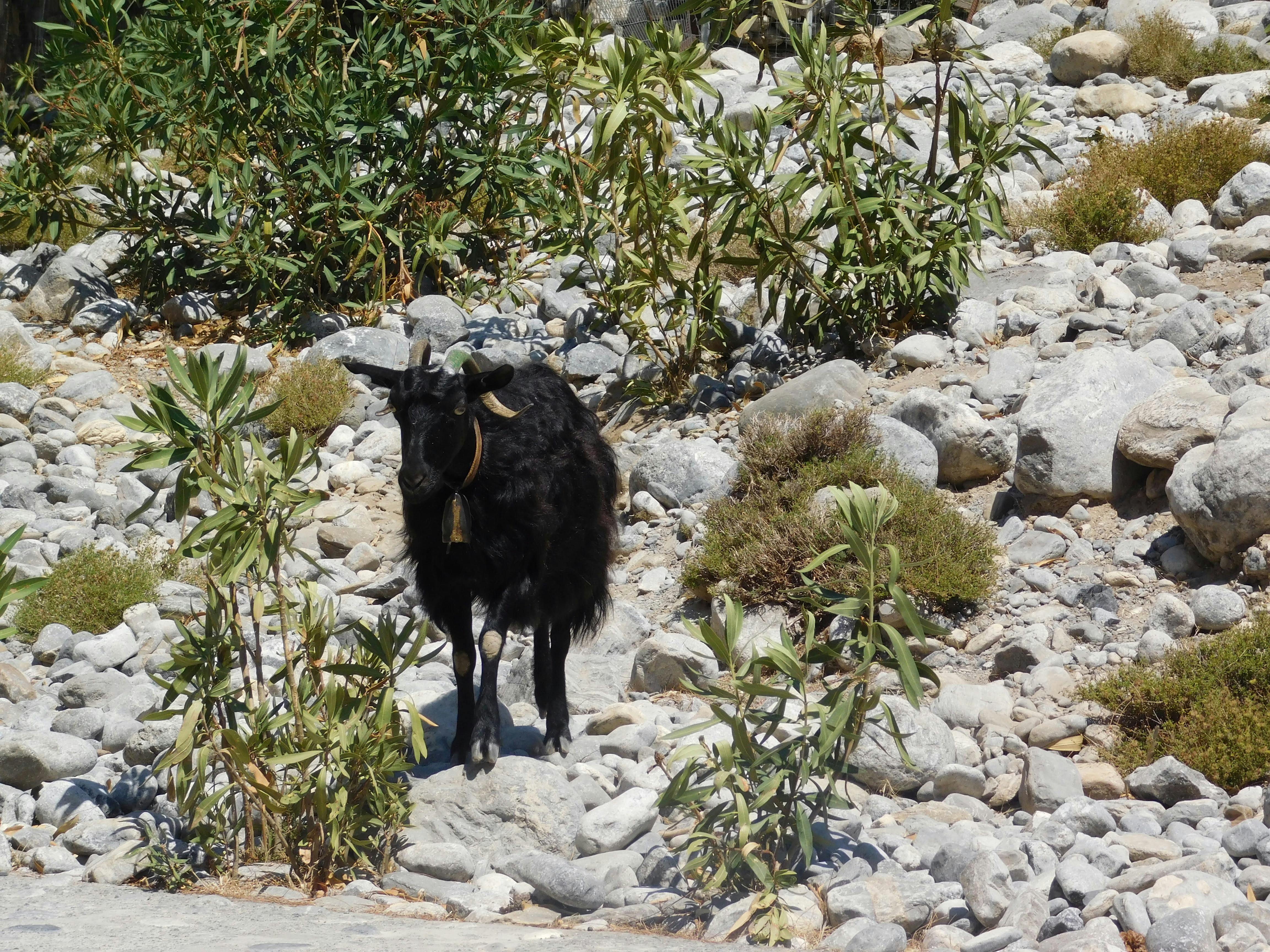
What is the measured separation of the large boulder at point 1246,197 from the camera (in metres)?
8.84

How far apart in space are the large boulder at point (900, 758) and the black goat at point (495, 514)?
119cm

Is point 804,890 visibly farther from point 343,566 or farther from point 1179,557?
point 343,566

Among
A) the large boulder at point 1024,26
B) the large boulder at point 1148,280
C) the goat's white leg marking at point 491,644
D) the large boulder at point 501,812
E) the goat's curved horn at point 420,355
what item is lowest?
the large boulder at point 501,812

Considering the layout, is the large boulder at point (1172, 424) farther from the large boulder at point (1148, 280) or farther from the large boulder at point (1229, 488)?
the large boulder at point (1148, 280)

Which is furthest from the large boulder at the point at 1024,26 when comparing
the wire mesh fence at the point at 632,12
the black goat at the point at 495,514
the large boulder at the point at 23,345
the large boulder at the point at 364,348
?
the black goat at the point at 495,514

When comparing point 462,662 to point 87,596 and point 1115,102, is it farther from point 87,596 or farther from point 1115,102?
point 1115,102

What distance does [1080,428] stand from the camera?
620 centimetres

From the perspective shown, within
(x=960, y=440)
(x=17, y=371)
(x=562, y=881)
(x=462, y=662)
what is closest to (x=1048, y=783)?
(x=562, y=881)

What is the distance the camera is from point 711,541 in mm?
6477

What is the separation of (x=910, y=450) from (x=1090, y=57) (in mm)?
8746

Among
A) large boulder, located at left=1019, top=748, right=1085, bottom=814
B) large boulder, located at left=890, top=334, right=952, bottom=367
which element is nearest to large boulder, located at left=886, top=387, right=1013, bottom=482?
large boulder, located at left=890, top=334, right=952, bottom=367

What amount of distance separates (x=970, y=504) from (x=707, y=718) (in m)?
2.25

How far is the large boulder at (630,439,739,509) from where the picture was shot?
7383 millimetres

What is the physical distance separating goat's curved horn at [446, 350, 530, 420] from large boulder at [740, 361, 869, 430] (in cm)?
300
